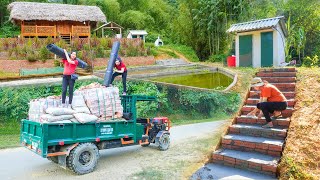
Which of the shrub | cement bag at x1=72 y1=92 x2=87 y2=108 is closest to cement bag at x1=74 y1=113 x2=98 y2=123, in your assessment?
cement bag at x1=72 y1=92 x2=87 y2=108

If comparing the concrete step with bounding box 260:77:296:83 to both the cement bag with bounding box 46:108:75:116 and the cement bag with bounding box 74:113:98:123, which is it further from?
the cement bag with bounding box 46:108:75:116

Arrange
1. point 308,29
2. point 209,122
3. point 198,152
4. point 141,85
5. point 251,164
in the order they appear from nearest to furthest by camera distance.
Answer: point 251,164 → point 198,152 → point 209,122 → point 141,85 → point 308,29

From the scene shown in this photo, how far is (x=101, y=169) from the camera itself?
7.37 m

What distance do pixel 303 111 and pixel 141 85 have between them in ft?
29.7

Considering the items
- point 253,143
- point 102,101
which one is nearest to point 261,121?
point 253,143

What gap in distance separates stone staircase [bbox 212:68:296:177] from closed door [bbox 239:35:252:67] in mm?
10107

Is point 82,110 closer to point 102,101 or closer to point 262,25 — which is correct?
point 102,101

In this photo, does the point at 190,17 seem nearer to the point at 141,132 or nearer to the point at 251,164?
the point at 141,132

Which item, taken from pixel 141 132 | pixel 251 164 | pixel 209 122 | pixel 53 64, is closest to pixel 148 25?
pixel 53 64

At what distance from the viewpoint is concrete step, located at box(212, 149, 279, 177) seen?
5988 mm

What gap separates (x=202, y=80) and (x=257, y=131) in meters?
11.0

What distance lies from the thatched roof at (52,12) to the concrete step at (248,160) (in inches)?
978

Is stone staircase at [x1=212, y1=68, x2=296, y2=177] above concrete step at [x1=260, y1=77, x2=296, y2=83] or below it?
below

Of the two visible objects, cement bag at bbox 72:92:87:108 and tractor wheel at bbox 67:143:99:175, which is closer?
tractor wheel at bbox 67:143:99:175
